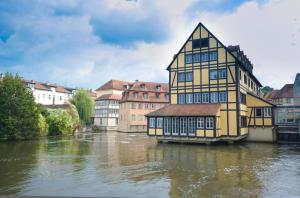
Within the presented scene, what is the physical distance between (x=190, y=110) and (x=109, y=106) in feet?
108

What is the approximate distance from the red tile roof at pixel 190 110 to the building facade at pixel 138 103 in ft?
73.3

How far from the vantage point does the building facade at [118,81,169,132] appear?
2035 inches

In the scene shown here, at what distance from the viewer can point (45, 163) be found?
16422 millimetres

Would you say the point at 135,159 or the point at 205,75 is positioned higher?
the point at 205,75

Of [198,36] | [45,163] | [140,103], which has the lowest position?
[45,163]

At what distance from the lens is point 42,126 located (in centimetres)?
3706

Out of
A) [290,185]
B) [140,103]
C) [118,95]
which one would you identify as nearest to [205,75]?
[290,185]

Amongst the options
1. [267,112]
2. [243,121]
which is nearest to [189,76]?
[243,121]

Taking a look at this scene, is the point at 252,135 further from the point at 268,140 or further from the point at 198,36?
the point at 198,36

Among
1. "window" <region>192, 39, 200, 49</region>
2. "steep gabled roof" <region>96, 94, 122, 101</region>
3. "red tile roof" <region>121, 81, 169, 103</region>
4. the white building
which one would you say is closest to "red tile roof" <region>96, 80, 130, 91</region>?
"steep gabled roof" <region>96, 94, 122, 101</region>

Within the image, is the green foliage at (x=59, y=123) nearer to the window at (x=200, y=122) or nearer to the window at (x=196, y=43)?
the window at (x=200, y=122)

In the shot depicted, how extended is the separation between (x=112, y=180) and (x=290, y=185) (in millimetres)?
7699

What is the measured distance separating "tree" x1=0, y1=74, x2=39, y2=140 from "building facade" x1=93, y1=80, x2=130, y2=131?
23.8 meters

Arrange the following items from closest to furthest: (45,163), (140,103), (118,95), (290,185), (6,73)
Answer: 1. (290,185)
2. (45,163)
3. (6,73)
4. (140,103)
5. (118,95)
